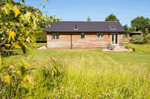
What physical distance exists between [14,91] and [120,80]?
2.68 m

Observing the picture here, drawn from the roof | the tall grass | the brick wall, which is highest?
the roof

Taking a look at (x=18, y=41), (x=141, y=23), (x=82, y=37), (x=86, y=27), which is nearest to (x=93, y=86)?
(x=18, y=41)

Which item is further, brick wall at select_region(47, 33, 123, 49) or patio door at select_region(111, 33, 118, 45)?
patio door at select_region(111, 33, 118, 45)

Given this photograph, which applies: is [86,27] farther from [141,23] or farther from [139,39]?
[141,23]

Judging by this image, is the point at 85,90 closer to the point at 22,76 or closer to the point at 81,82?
the point at 81,82

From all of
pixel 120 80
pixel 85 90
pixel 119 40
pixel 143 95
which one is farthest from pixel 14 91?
pixel 119 40

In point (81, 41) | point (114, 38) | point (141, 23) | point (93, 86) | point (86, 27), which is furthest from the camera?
point (141, 23)

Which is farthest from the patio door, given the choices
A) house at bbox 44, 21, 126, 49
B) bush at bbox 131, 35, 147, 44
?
bush at bbox 131, 35, 147, 44

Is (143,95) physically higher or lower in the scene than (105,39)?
lower

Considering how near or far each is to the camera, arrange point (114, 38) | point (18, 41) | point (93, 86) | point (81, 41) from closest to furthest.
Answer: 1. point (18, 41)
2. point (93, 86)
3. point (81, 41)
4. point (114, 38)

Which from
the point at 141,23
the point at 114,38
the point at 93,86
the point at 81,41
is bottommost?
the point at 93,86

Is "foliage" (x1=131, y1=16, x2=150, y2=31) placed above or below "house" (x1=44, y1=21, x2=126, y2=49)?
above

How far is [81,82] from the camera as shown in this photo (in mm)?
3648

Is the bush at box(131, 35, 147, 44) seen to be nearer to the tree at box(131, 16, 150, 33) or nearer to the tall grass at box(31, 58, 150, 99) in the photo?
the tall grass at box(31, 58, 150, 99)
